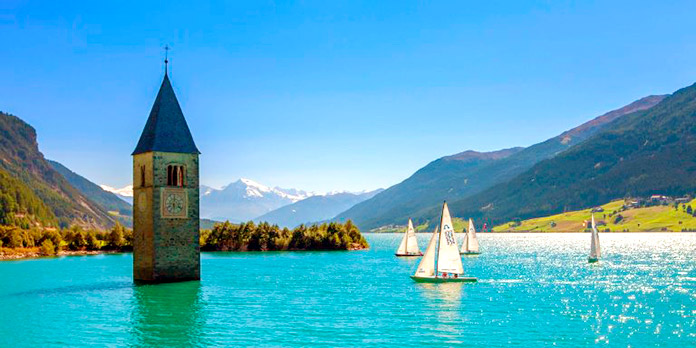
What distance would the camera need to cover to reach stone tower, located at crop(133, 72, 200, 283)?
271 feet

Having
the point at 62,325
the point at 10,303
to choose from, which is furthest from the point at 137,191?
the point at 62,325

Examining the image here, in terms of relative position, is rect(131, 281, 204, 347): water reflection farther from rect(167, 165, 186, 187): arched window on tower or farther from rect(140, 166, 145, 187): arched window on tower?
rect(140, 166, 145, 187): arched window on tower

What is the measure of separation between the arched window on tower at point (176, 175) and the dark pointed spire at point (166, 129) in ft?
6.60

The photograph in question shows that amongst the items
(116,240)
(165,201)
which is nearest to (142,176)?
(165,201)

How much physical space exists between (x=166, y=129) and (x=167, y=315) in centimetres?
2941

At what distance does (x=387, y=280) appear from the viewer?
331 ft

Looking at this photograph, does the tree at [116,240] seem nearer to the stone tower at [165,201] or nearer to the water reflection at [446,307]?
the stone tower at [165,201]

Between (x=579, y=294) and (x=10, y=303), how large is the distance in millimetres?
61987

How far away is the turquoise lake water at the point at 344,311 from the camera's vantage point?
52.5 meters

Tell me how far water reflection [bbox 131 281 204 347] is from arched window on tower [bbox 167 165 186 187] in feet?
38.4

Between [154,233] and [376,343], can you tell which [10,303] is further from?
[376,343]

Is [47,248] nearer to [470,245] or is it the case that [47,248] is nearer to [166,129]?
[166,129]

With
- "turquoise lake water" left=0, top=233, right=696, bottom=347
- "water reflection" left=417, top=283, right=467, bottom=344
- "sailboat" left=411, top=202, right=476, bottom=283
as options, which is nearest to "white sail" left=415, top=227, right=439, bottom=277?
"sailboat" left=411, top=202, right=476, bottom=283

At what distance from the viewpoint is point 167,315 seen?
206ft
